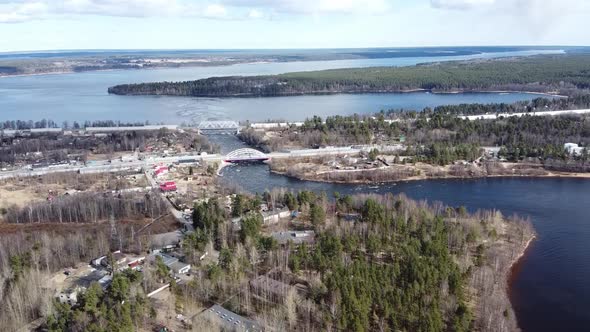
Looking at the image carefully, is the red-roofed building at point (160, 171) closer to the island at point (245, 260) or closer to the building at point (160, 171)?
the building at point (160, 171)

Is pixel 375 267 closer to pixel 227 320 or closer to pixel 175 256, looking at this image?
pixel 227 320

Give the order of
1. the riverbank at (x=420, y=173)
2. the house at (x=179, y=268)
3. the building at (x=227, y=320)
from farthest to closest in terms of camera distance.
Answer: the riverbank at (x=420, y=173) < the house at (x=179, y=268) < the building at (x=227, y=320)

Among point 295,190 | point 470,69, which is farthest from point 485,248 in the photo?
point 470,69

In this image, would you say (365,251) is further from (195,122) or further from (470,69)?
(470,69)

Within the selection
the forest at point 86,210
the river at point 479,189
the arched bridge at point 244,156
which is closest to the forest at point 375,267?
the river at point 479,189

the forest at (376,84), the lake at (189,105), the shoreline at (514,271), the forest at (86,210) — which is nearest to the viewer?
the shoreline at (514,271)

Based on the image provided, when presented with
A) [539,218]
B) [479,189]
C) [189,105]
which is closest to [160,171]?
[479,189]

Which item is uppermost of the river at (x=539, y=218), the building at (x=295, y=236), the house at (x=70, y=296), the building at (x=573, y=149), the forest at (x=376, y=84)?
the forest at (x=376, y=84)
